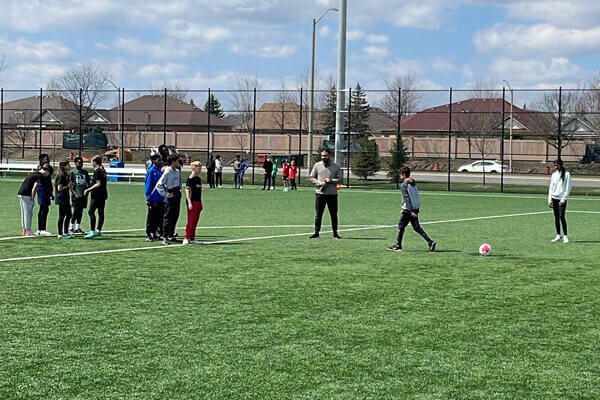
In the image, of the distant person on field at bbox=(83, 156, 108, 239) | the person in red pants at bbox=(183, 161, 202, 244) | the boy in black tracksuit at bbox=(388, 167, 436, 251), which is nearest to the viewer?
the boy in black tracksuit at bbox=(388, 167, 436, 251)

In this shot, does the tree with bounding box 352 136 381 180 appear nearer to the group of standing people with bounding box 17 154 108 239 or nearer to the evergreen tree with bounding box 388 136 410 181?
the evergreen tree with bounding box 388 136 410 181

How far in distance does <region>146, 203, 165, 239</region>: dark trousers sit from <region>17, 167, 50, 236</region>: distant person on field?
2529 millimetres

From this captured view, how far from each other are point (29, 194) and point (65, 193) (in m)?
0.97

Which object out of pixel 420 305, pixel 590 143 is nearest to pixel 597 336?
pixel 420 305

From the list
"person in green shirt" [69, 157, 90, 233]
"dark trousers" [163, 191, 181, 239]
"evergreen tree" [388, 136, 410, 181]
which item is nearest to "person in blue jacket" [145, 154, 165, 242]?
"dark trousers" [163, 191, 181, 239]

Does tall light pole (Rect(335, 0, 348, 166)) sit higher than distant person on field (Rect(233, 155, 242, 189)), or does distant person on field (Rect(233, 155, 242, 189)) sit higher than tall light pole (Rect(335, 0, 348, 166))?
tall light pole (Rect(335, 0, 348, 166))

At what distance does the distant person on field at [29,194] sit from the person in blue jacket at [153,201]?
7.77ft

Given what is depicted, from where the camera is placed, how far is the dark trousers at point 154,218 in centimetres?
1666

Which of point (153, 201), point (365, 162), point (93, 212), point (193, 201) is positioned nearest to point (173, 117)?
point (365, 162)

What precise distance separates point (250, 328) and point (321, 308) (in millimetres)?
1363

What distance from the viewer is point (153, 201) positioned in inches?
658

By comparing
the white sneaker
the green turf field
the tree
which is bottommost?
the green turf field

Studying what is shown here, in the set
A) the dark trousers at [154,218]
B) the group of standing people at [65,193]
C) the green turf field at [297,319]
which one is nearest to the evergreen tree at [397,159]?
the green turf field at [297,319]

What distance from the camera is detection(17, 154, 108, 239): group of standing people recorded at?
16969mm
